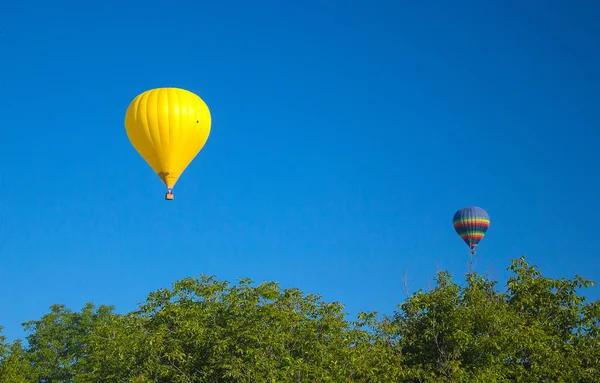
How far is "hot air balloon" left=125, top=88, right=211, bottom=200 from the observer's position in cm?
4166

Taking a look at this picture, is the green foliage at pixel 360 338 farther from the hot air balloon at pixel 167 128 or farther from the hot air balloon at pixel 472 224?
the hot air balloon at pixel 472 224

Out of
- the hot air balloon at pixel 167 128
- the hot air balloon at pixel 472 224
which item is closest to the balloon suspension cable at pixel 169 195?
the hot air balloon at pixel 167 128

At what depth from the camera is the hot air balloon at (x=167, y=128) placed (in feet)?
137

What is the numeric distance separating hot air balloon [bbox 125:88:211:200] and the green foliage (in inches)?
417

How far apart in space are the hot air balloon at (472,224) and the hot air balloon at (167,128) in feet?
101

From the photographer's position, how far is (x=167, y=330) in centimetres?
3002

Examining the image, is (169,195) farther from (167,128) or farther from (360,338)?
(360,338)

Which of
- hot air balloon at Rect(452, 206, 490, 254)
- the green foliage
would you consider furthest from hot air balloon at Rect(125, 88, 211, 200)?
hot air balloon at Rect(452, 206, 490, 254)

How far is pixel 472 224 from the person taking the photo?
218 ft

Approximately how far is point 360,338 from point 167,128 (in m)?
17.2

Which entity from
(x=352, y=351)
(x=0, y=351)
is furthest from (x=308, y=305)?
(x=0, y=351)

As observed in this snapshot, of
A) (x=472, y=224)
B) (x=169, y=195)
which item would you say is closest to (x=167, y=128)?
(x=169, y=195)

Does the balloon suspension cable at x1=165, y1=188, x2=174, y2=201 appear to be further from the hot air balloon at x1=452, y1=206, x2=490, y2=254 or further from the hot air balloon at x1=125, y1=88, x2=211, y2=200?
the hot air balloon at x1=452, y1=206, x2=490, y2=254

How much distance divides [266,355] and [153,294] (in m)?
7.27
